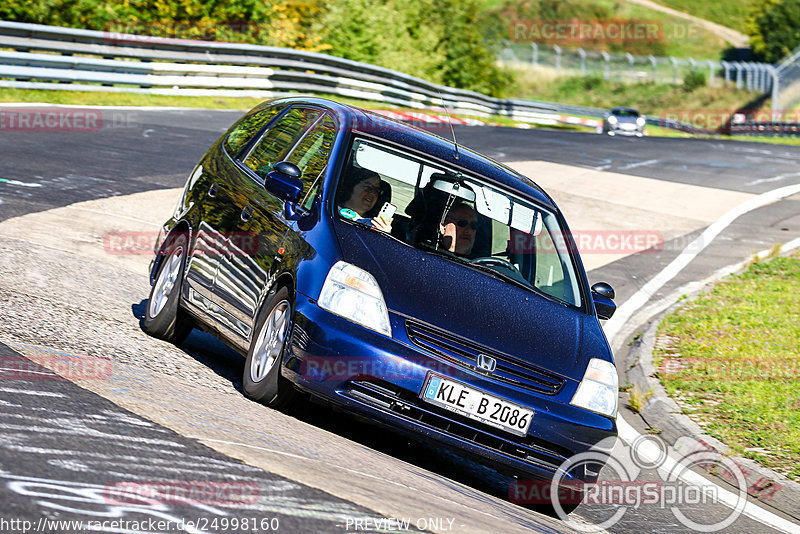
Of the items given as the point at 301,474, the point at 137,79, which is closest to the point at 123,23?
the point at 137,79

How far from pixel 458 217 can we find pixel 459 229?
0.07m

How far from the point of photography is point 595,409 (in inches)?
238

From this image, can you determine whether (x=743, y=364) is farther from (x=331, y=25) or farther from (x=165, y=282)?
(x=331, y=25)

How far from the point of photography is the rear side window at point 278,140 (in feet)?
23.9

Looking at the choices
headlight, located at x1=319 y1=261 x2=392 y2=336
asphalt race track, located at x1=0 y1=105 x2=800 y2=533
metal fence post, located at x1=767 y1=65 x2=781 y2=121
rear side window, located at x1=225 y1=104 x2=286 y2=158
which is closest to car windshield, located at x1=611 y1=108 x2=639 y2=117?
metal fence post, located at x1=767 y1=65 x2=781 y2=121

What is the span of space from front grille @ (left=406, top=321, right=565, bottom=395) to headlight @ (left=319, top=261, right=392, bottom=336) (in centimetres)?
16

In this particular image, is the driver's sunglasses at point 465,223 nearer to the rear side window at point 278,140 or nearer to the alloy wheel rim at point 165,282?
the rear side window at point 278,140

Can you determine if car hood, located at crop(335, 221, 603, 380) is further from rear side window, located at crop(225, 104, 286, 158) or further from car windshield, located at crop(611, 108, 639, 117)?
car windshield, located at crop(611, 108, 639, 117)

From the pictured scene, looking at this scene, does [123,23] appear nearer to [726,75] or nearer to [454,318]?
[454,318]

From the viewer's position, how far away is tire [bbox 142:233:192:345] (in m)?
7.41

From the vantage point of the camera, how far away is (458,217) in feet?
22.6

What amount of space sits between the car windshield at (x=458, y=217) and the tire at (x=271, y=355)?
730 mm

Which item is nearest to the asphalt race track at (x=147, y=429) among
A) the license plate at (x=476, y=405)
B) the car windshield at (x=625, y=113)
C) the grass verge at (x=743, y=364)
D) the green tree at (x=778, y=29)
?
the license plate at (x=476, y=405)

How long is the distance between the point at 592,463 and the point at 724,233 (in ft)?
35.9
